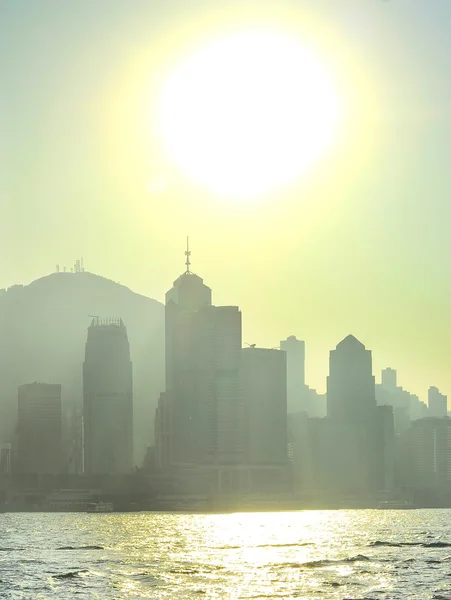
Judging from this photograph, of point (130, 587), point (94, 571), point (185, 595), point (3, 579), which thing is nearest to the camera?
point (185, 595)

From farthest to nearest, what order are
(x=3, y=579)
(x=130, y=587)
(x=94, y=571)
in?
(x=94, y=571), (x=3, y=579), (x=130, y=587)

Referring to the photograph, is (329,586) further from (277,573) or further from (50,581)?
(50,581)

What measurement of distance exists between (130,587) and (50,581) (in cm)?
1434

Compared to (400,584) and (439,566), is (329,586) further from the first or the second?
(439,566)

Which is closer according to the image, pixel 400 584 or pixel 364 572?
pixel 400 584

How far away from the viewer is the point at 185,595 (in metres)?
155

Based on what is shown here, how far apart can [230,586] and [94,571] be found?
31957 millimetres

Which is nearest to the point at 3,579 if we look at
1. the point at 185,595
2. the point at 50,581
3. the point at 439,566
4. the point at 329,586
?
the point at 50,581

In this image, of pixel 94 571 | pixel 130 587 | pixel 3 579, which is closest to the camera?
pixel 130 587

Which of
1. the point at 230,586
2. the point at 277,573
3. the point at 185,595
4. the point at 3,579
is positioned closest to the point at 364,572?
the point at 277,573

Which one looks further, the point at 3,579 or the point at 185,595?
the point at 3,579

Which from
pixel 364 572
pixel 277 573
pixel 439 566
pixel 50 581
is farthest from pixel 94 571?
pixel 439 566

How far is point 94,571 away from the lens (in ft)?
→ 618

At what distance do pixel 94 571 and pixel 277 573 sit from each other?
2932cm
